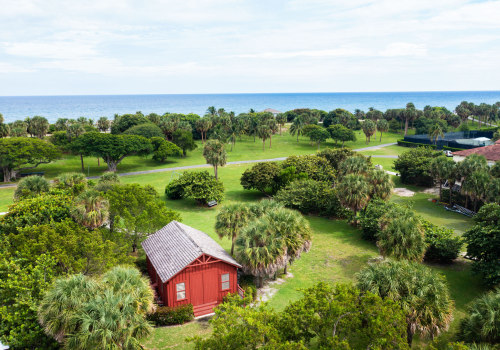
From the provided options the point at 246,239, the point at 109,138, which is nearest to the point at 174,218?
the point at 246,239

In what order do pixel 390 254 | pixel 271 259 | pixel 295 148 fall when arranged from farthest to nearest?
pixel 295 148, pixel 390 254, pixel 271 259

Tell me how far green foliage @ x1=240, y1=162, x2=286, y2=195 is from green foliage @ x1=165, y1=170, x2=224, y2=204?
560 centimetres

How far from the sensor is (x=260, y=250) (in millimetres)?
23922

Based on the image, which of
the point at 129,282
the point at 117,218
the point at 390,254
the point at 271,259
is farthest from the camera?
the point at 117,218

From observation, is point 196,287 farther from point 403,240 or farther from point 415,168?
point 415,168

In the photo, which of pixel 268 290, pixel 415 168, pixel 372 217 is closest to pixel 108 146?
pixel 268 290

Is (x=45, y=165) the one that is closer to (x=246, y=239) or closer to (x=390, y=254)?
(x=246, y=239)

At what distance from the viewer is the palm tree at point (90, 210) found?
28469 mm

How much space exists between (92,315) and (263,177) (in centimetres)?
3773

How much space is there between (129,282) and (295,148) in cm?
8121

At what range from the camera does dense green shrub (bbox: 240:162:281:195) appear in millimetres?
50406

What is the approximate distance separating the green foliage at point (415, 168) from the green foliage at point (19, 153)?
64208mm

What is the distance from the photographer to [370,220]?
Answer: 34.8 m

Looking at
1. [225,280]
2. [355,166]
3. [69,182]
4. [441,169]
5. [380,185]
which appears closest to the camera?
[225,280]
